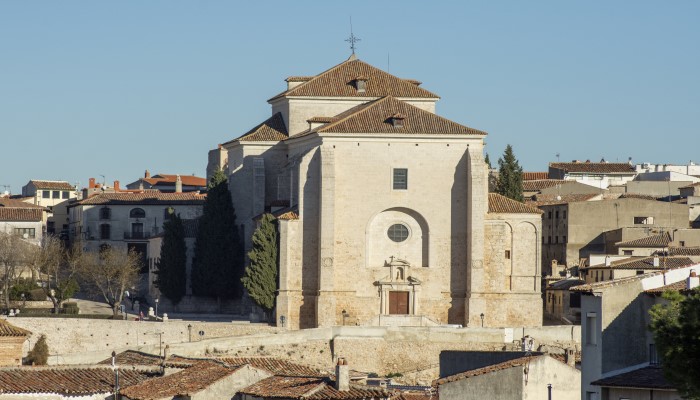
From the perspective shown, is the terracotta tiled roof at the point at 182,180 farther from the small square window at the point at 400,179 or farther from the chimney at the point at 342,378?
the chimney at the point at 342,378

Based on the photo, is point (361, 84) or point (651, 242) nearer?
point (651, 242)

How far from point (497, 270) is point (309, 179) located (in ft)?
28.0

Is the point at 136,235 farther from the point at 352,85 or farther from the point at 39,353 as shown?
the point at 39,353

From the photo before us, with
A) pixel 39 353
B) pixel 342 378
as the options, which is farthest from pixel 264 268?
pixel 342 378

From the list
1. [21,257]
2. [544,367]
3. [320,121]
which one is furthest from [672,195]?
[544,367]

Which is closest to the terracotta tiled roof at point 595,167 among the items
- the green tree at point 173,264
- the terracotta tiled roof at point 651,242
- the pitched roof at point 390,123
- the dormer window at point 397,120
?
the terracotta tiled roof at point 651,242

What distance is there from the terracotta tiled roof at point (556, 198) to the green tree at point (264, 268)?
19005mm

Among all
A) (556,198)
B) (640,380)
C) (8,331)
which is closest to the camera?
(640,380)

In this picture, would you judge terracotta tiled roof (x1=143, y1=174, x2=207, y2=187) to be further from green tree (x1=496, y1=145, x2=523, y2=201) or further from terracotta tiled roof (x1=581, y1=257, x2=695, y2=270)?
terracotta tiled roof (x1=581, y1=257, x2=695, y2=270)

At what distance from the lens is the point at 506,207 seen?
76.2 metres

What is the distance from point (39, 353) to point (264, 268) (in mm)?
14064

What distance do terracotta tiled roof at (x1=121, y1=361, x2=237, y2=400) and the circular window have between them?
29.7 metres

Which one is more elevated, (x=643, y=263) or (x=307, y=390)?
(x=643, y=263)

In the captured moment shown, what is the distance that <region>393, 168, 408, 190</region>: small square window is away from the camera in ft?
248
